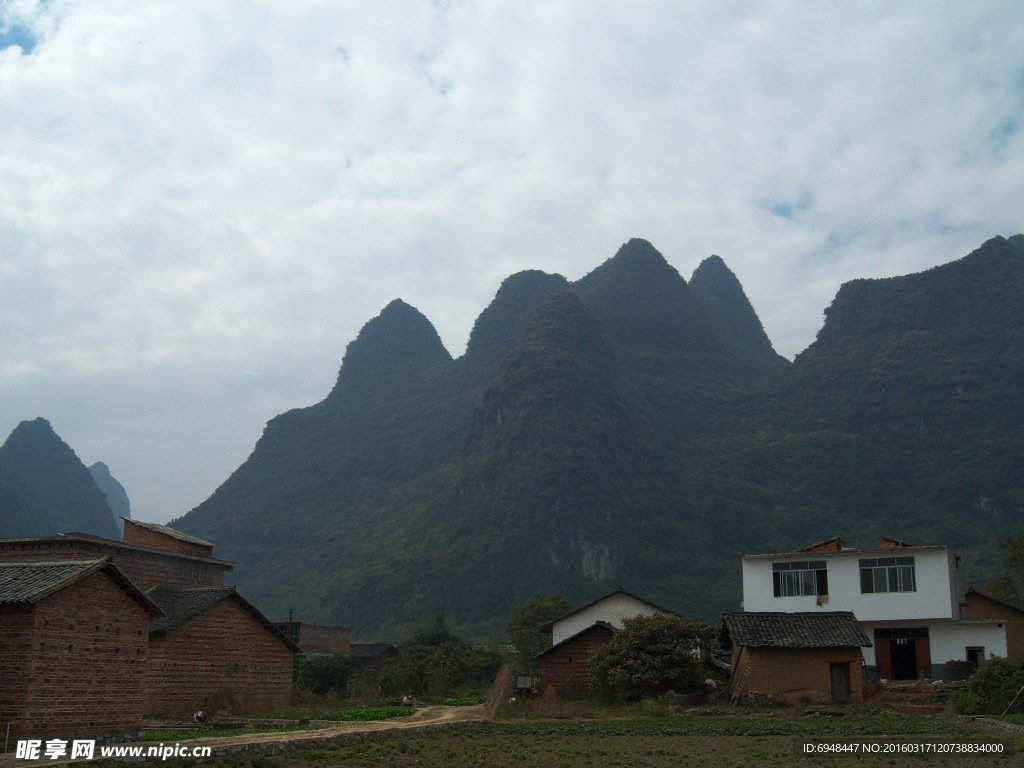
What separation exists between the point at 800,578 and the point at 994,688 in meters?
12.4

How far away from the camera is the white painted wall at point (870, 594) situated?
3102 cm

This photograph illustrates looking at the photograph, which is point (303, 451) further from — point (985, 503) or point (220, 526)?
point (985, 503)

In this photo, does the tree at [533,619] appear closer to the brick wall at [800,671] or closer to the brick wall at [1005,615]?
the brick wall at [1005,615]

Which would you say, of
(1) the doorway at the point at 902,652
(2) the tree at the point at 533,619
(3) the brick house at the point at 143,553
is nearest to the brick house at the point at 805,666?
(1) the doorway at the point at 902,652

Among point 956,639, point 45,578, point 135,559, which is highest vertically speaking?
point 135,559

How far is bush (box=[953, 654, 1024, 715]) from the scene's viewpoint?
68.4 feet

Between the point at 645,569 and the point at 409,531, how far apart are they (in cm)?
3163

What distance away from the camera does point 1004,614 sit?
3631 cm

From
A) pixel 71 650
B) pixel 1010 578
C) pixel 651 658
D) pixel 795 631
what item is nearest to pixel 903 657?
pixel 795 631

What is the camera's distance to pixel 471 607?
314 feet

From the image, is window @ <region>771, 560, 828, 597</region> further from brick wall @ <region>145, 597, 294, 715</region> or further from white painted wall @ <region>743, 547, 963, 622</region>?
brick wall @ <region>145, 597, 294, 715</region>

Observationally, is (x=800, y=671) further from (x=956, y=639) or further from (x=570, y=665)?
(x=956, y=639)

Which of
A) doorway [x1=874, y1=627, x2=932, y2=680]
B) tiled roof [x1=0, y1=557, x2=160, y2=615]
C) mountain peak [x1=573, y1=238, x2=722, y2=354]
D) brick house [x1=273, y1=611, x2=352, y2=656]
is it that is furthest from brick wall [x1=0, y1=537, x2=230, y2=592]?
mountain peak [x1=573, y1=238, x2=722, y2=354]

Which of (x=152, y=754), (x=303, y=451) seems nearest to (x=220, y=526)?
(x=303, y=451)
